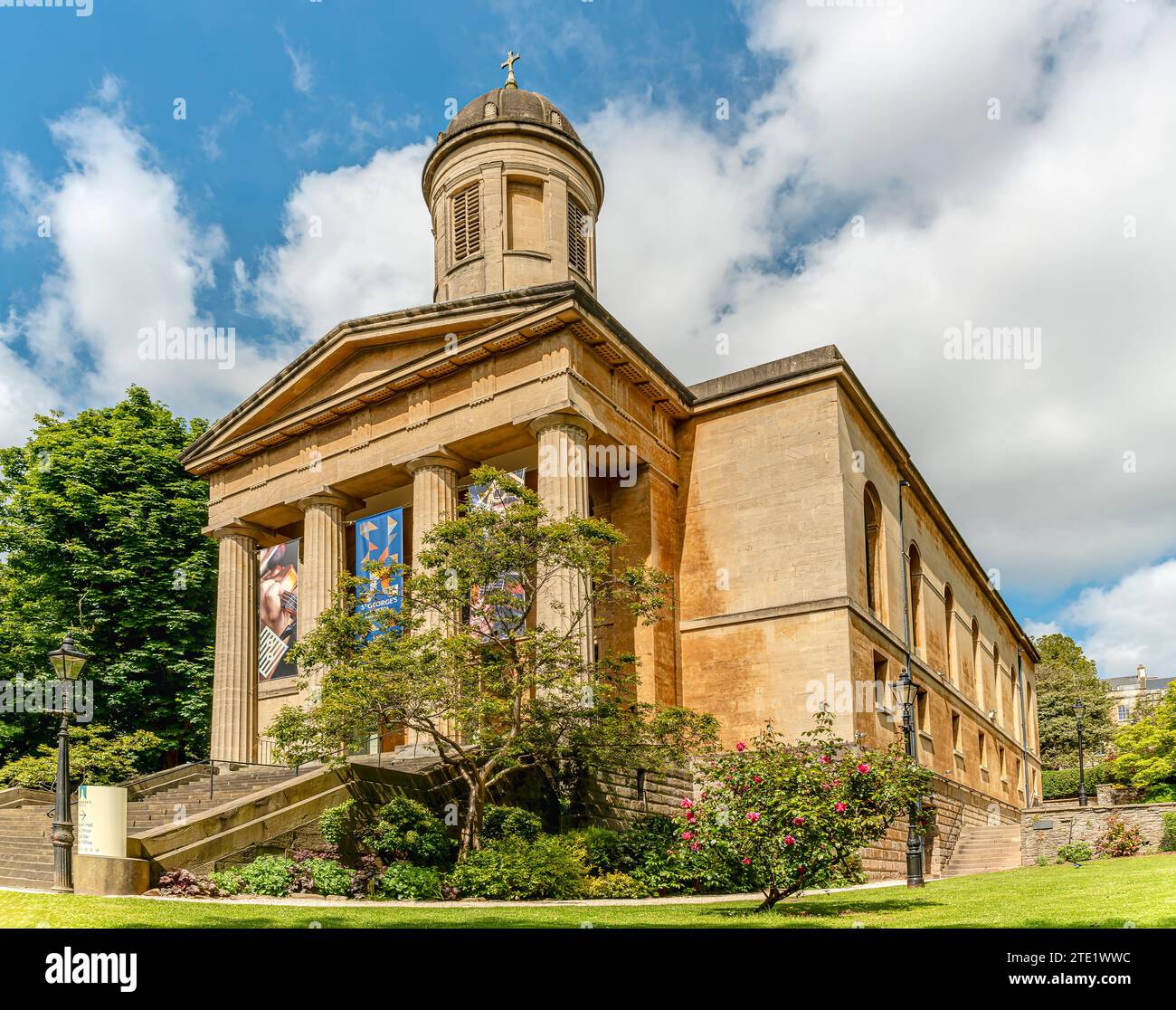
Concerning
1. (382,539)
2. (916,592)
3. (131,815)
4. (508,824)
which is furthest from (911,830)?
(916,592)

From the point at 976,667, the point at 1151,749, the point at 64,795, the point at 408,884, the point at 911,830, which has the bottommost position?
the point at 1151,749

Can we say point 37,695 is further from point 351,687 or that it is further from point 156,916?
point 156,916

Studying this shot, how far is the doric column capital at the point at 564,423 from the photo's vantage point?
26688mm

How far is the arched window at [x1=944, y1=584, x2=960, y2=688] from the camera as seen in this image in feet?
143

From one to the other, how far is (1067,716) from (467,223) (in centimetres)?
6125

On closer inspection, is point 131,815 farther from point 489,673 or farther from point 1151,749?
point 1151,749

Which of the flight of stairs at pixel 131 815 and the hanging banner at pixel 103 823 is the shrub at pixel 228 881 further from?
the flight of stairs at pixel 131 815

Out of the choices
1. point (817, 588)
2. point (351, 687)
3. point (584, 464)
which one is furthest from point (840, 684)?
point (351, 687)

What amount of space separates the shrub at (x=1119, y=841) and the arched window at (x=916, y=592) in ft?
39.8

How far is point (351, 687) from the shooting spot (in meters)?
20.4

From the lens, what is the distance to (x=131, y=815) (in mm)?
22969

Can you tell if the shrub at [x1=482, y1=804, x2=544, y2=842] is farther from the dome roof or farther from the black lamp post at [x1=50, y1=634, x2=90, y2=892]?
the dome roof

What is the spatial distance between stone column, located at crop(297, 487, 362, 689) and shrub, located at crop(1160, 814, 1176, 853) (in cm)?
2192

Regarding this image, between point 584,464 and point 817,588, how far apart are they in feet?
23.4
